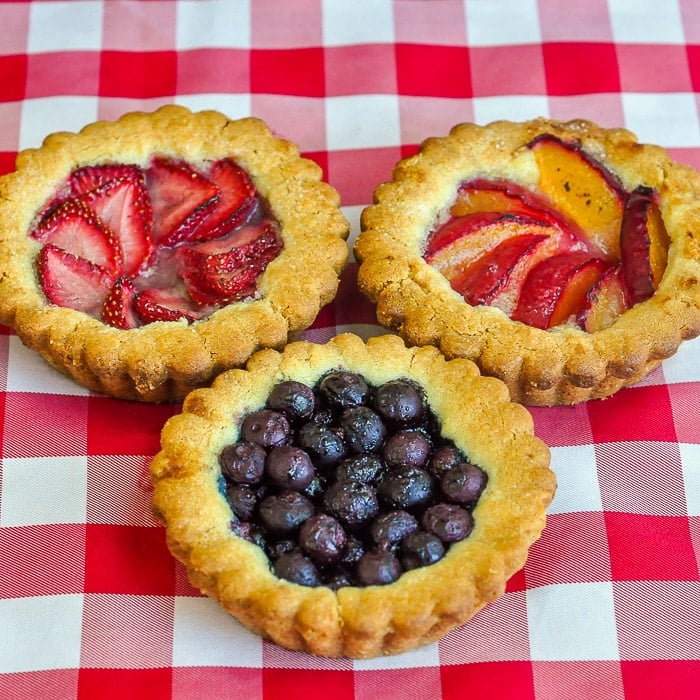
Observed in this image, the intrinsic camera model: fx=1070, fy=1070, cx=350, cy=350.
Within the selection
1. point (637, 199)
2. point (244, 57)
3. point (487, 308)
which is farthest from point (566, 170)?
point (244, 57)

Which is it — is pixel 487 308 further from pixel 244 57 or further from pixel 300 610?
pixel 244 57

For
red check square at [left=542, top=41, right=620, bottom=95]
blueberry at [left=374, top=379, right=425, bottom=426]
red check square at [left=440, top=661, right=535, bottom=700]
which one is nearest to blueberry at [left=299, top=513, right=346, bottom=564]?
blueberry at [left=374, top=379, right=425, bottom=426]

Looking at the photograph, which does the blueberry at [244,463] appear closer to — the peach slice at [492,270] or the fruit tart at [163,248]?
the fruit tart at [163,248]

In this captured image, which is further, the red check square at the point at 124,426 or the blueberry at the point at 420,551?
the red check square at the point at 124,426

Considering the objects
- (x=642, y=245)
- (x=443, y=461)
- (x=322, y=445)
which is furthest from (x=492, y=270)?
(x=322, y=445)

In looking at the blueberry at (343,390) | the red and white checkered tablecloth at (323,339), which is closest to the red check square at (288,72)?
the red and white checkered tablecloth at (323,339)

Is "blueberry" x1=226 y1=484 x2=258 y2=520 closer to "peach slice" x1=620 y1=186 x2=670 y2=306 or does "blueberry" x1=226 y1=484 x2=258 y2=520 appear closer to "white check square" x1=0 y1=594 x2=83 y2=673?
"white check square" x1=0 y1=594 x2=83 y2=673
